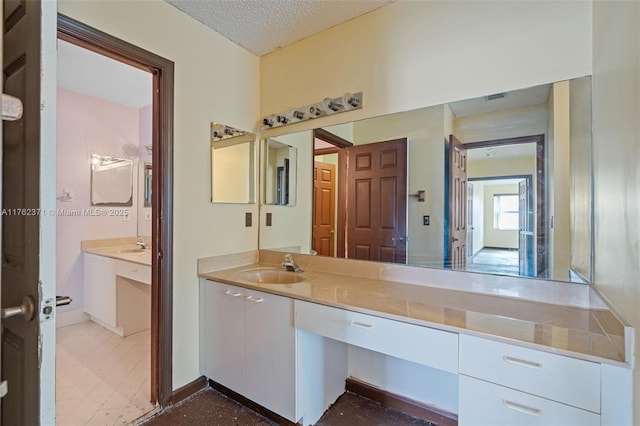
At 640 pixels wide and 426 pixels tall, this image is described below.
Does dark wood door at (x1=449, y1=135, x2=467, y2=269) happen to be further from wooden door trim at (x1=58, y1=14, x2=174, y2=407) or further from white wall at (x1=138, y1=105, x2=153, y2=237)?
white wall at (x1=138, y1=105, x2=153, y2=237)

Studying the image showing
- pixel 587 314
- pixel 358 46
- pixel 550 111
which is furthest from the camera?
pixel 358 46

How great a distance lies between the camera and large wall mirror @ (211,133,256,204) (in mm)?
2090

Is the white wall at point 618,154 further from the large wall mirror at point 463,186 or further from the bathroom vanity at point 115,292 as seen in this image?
the bathroom vanity at point 115,292

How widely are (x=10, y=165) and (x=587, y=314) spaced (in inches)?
81.2

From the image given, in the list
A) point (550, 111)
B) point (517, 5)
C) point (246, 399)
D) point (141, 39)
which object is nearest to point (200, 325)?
point (246, 399)

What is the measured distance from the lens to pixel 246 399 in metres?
Result: 1.78

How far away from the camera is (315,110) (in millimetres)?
2084

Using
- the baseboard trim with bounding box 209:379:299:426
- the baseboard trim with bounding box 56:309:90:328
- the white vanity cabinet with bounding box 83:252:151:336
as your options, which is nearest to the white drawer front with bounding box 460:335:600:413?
the baseboard trim with bounding box 209:379:299:426

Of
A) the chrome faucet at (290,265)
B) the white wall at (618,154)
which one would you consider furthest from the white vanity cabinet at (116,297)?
the white wall at (618,154)

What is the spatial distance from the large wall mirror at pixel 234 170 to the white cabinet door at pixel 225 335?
2.10 feet

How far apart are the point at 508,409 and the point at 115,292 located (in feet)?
9.99

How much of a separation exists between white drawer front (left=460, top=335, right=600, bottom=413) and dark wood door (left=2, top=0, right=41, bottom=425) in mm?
1271

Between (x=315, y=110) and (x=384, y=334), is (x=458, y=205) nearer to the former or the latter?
(x=384, y=334)

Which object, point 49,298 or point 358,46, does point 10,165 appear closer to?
point 49,298
